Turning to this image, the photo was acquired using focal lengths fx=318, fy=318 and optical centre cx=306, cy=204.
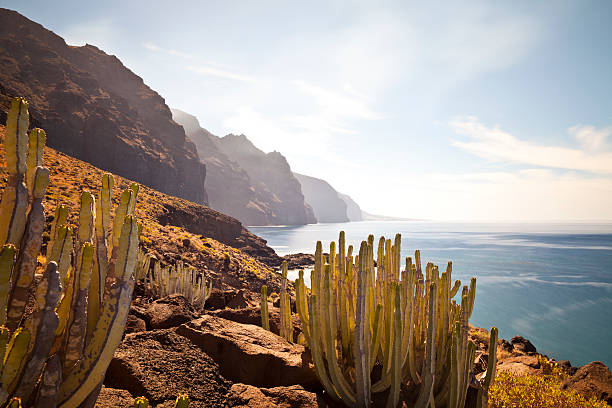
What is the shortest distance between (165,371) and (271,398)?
2.98 ft

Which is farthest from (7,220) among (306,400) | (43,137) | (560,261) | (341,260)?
(560,261)

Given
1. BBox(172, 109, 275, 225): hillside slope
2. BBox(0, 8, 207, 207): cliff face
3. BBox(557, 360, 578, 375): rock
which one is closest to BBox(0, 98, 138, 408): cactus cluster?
BBox(557, 360, 578, 375): rock

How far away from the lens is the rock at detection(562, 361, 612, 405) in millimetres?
5730

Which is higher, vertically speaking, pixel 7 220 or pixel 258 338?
pixel 7 220

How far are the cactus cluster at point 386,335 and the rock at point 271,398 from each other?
0.29m

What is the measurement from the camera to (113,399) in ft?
6.73

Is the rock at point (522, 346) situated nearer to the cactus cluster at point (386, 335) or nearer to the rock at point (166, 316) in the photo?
the cactus cluster at point (386, 335)

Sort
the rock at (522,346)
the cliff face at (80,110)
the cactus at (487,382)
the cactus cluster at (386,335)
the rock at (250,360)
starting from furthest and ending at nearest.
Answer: the cliff face at (80,110) < the rock at (522,346) < the rock at (250,360) < the cactus at (487,382) < the cactus cluster at (386,335)

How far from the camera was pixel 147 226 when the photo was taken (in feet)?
64.0

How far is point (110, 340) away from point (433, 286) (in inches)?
93.0

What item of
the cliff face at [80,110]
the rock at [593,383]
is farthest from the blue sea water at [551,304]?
the cliff face at [80,110]

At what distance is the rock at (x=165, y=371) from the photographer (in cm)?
241

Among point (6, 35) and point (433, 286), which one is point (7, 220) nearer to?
point (433, 286)

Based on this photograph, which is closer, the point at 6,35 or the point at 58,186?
the point at 58,186
